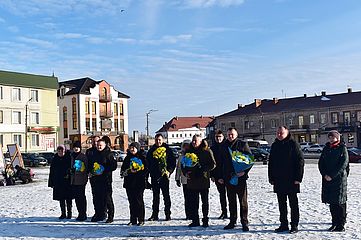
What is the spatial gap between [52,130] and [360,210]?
53.1 metres

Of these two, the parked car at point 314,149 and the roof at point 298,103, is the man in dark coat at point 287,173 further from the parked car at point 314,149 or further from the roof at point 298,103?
the roof at point 298,103

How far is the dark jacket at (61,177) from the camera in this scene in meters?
11.2

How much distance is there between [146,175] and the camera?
1039 cm

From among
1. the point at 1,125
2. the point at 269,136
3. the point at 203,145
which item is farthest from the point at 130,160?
the point at 269,136

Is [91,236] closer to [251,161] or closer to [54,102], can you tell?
[251,161]

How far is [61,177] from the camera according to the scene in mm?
11297

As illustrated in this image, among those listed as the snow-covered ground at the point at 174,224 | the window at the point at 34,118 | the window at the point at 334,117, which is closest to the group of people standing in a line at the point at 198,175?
the snow-covered ground at the point at 174,224

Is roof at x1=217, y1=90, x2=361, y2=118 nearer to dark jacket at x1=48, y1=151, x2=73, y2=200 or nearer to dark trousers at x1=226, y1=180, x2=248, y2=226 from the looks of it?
dark jacket at x1=48, y1=151, x2=73, y2=200

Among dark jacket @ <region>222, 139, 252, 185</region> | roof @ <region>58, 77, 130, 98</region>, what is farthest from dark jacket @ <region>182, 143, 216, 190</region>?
roof @ <region>58, 77, 130, 98</region>

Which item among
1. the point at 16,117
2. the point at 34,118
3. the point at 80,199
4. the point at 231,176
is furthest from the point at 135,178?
the point at 34,118

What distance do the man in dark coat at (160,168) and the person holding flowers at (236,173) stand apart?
5.23 ft

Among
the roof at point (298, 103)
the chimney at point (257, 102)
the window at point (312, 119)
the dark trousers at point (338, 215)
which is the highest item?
the chimney at point (257, 102)

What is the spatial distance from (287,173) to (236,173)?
0.93 metres

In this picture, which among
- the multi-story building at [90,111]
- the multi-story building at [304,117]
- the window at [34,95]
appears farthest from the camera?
the multi-story building at [304,117]
